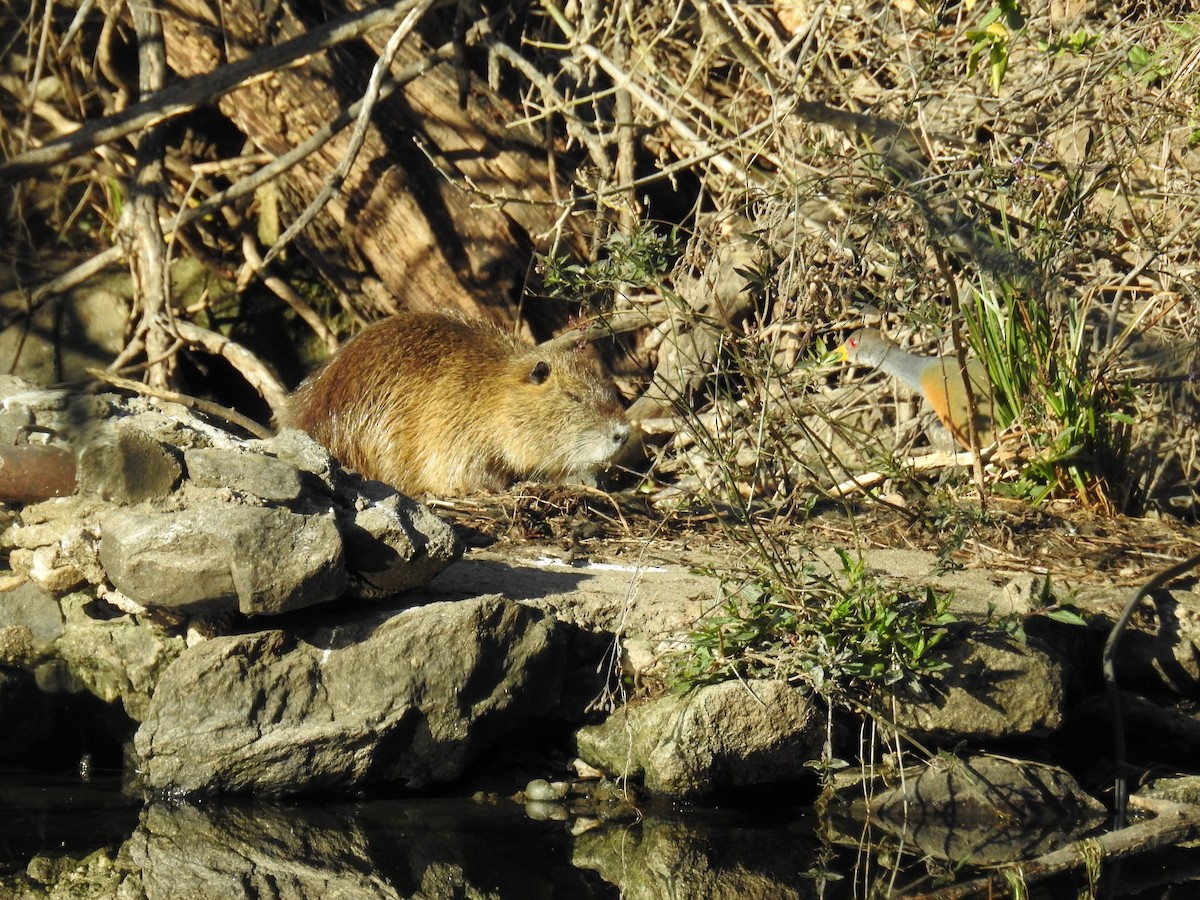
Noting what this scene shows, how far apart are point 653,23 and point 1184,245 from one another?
2.98 m

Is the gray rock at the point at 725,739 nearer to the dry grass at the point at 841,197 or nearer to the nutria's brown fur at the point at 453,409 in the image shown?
the dry grass at the point at 841,197

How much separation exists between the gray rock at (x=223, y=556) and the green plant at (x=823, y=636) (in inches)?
50.0

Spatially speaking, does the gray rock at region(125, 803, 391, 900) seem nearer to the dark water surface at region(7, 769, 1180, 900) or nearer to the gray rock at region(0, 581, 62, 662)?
the dark water surface at region(7, 769, 1180, 900)

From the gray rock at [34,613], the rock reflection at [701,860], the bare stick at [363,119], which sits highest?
the bare stick at [363,119]

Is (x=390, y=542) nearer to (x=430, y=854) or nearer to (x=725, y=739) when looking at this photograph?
(x=430, y=854)

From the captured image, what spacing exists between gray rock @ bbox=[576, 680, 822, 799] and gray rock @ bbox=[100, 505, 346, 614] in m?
1.18

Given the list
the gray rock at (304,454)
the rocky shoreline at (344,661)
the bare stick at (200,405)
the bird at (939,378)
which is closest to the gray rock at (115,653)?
the rocky shoreline at (344,661)

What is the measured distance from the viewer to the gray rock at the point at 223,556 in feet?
14.4

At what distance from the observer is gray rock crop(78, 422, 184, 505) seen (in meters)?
4.59

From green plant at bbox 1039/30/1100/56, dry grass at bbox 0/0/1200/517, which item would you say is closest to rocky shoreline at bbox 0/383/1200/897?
dry grass at bbox 0/0/1200/517

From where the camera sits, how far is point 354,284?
26.0 ft

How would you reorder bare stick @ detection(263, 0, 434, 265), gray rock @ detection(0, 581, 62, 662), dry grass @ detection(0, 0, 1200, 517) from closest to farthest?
gray rock @ detection(0, 581, 62, 662), dry grass @ detection(0, 0, 1200, 517), bare stick @ detection(263, 0, 434, 265)

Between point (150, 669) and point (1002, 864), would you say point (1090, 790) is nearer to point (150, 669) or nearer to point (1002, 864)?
point (1002, 864)

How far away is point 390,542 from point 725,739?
50.6 inches
